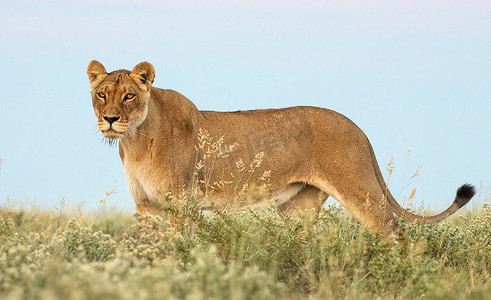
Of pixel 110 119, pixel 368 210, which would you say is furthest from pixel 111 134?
pixel 368 210

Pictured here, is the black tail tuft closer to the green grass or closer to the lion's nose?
the green grass

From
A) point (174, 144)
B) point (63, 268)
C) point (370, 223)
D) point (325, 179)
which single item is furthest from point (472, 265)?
point (63, 268)

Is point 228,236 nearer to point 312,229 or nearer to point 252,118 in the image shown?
point 312,229

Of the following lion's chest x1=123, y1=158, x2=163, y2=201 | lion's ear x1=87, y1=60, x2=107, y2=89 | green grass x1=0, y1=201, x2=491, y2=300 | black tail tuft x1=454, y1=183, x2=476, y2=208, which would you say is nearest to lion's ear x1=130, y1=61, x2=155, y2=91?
lion's ear x1=87, y1=60, x2=107, y2=89

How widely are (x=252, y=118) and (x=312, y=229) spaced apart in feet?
8.71

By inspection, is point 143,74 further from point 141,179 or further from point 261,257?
point 261,257

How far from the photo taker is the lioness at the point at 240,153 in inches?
→ 287

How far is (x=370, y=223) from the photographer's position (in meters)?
7.95

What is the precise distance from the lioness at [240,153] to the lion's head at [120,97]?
0.01 m

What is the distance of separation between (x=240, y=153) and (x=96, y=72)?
79.2 inches

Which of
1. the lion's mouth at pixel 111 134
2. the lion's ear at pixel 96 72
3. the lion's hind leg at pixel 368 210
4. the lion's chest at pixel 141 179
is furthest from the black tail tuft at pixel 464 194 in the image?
the lion's ear at pixel 96 72

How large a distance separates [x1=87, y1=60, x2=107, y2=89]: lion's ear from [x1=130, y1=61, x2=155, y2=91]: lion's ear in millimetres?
395

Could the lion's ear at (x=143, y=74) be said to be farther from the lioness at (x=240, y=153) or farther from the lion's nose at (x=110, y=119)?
the lion's nose at (x=110, y=119)

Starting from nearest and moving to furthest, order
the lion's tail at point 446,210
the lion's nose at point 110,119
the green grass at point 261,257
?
the green grass at point 261,257 < the lion's nose at point 110,119 < the lion's tail at point 446,210
